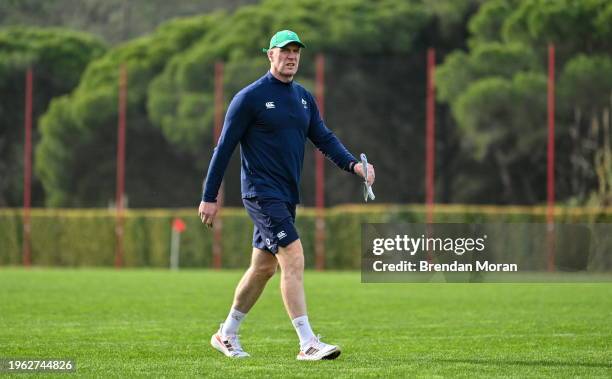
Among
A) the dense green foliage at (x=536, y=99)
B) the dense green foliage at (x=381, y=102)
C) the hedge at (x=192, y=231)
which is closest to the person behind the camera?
the hedge at (x=192, y=231)

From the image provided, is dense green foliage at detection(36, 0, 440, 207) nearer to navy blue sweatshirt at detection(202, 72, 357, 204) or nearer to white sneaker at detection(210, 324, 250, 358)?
white sneaker at detection(210, 324, 250, 358)

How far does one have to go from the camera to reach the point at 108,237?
35.4 m

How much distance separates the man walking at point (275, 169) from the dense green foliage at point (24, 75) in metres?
38.0

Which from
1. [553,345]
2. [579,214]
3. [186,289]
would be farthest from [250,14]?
[553,345]

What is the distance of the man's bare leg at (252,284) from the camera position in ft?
32.5

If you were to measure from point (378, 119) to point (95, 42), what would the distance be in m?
20.8

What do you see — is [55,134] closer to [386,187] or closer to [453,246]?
[386,187]

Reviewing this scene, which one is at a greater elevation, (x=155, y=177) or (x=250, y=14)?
(x=250, y=14)

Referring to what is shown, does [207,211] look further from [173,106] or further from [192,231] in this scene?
[173,106]

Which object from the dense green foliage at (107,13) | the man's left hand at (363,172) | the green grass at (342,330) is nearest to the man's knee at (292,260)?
the green grass at (342,330)

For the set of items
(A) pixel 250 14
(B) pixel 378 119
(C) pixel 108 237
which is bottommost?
(C) pixel 108 237

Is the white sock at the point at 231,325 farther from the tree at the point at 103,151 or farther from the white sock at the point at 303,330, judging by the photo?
the tree at the point at 103,151

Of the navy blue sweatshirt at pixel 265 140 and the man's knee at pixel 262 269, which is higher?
the navy blue sweatshirt at pixel 265 140

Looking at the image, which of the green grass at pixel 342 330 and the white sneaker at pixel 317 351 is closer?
the green grass at pixel 342 330
